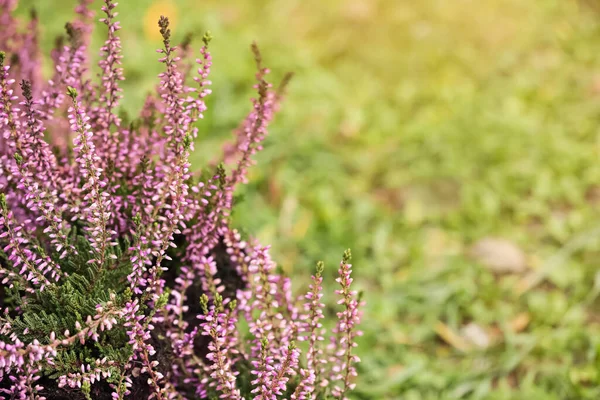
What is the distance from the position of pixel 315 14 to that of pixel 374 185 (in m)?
1.99

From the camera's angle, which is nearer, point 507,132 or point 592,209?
point 592,209

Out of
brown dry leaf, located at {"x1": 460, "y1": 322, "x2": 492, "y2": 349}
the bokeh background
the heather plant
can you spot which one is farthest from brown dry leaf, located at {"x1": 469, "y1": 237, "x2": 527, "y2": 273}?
the heather plant

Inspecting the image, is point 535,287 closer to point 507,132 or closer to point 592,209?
point 592,209

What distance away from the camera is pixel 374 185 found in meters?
3.88

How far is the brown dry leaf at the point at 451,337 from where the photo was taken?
301 cm

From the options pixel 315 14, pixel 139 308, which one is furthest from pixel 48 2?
pixel 139 308

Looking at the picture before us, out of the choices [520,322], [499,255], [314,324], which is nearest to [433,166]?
[499,255]

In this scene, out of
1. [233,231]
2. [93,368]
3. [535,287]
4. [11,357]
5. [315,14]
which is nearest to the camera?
[11,357]

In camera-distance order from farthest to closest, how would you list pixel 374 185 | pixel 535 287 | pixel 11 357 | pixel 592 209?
pixel 374 185, pixel 592 209, pixel 535 287, pixel 11 357

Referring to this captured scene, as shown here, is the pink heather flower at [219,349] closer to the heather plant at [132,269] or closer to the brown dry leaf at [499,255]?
the heather plant at [132,269]

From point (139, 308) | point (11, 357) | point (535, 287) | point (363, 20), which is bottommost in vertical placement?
point (11, 357)

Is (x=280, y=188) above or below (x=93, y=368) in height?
above

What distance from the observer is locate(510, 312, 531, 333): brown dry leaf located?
3059 mm

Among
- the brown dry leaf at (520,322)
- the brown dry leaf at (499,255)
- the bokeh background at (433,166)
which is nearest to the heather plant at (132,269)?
the bokeh background at (433,166)
